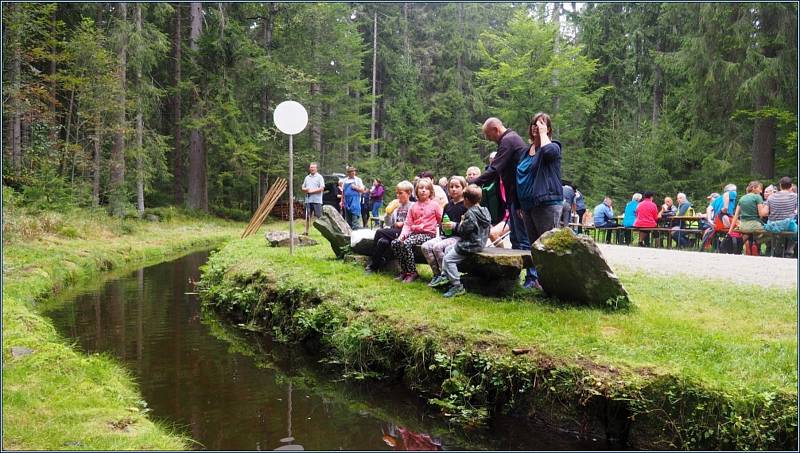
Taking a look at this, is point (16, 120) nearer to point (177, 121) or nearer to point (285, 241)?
point (285, 241)

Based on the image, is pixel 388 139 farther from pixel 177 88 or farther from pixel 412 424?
pixel 412 424

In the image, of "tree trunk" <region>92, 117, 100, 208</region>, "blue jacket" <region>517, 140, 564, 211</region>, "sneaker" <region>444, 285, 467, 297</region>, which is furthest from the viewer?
"tree trunk" <region>92, 117, 100, 208</region>

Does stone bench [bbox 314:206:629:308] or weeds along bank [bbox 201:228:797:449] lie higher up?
stone bench [bbox 314:206:629:308]

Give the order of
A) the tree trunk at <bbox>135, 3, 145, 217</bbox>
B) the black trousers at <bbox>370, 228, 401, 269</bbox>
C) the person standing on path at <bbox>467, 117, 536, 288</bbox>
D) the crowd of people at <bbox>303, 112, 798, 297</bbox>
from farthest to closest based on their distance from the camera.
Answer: the tree trunk at <bbox>135, 3, 145, 217</bbox>
the black trousers at <bbox>370, 228, 401, 269</bbox>
the person standing on path at <bbox>467, 117, 536, 288</bbox>
the crowd of people at <bbox>303, 112, 798, 297</bbox>

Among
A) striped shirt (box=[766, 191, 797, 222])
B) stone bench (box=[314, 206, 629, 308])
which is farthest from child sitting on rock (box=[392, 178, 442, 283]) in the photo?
striped shirt (box=[766, 191, 797, 222])

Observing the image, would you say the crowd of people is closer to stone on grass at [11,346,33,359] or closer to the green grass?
the green grass

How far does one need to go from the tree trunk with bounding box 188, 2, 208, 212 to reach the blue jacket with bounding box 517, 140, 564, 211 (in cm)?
2189

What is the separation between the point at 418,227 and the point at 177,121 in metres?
21.8

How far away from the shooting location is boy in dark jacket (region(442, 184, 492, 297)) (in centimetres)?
690

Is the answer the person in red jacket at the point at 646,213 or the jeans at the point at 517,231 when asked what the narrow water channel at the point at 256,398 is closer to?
the jeans at the point at 517,231

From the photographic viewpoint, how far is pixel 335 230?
10289 millimetres

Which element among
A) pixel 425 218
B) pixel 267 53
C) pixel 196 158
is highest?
pixel 267 53

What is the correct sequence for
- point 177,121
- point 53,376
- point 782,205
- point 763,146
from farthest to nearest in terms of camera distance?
point 177,121, point 763,146, point 782,205, point 53,376

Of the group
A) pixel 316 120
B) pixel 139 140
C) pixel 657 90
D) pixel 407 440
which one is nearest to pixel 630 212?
pixel 407 440
